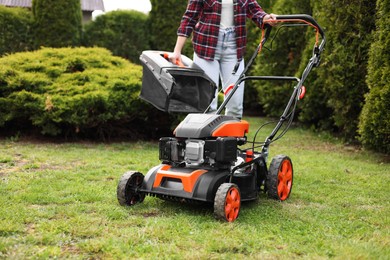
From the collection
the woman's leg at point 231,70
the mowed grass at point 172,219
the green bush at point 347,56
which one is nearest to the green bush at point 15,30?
the mowed grass at point 172,219

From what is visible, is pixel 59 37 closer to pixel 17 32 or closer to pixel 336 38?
pixel 17 32

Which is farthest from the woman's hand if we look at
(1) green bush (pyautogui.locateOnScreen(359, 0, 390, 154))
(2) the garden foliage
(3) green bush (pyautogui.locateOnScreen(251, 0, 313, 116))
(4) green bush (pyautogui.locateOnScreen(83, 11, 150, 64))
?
(4) green bush (pyautogui.locateOnScreen(83, 11, 150, 64))

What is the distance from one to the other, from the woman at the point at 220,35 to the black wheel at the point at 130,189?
40.7 inches

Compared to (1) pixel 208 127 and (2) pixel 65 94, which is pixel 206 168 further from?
(2) pixel 65 94

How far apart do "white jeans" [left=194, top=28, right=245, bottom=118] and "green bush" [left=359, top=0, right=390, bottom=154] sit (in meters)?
2.23

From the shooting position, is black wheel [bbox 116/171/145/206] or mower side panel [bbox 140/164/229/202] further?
black wheel [bbox 116/171/145/206]

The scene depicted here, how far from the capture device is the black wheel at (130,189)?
3.92 metres

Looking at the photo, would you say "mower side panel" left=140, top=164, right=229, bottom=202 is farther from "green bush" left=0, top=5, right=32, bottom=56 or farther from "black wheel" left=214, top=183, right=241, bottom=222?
"green bush" left=0, top=5, right=32, bottom=56

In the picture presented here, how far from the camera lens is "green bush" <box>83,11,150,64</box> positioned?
11422 millimetres

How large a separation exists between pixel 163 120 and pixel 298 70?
304 centimetres

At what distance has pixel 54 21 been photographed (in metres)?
10.2

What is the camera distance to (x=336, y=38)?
758 cm

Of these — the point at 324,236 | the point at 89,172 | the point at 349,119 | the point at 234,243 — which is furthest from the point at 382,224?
the point at 349,119

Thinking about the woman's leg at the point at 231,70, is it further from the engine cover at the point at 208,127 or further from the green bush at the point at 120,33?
the green bush at the point at 120,33
